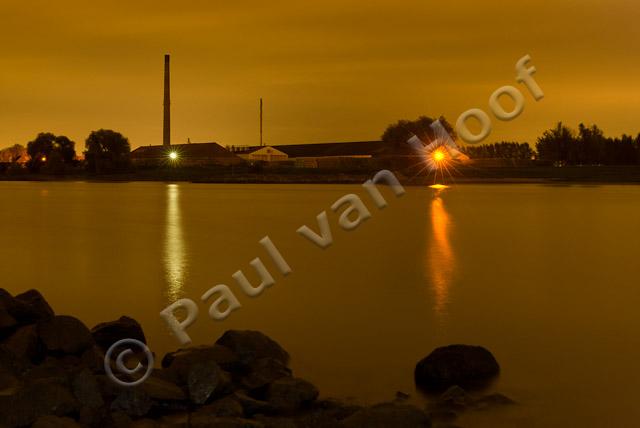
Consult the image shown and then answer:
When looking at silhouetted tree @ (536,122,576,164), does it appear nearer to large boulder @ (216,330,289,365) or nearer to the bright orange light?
the bright orange light

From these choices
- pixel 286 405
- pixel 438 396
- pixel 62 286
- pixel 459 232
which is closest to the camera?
pixel 286 405

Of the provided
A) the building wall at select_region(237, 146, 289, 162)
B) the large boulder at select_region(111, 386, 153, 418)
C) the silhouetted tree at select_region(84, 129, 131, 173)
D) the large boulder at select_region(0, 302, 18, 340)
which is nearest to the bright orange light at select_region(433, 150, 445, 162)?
the building wall at select_region(237, 146, 289, 162)

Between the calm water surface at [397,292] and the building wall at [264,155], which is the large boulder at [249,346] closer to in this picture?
the calm water surface at [397,292]

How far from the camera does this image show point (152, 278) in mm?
14930

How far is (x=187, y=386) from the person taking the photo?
6973 millimetres

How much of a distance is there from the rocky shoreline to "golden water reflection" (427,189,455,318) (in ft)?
12.7

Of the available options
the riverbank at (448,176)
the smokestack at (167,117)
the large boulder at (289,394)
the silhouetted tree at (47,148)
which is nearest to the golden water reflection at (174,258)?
the large boulder at (289,394)

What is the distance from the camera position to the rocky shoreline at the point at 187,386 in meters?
6.16

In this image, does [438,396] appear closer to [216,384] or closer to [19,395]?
[216,384]

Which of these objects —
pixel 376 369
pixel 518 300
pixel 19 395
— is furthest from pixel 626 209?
pixel 19 395

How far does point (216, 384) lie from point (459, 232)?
1970 centimetres

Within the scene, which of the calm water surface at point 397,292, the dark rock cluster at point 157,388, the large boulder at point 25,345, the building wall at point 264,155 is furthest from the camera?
the building wall at point 264,155

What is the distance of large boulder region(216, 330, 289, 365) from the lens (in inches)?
311

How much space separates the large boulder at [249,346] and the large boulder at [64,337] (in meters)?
1.30
